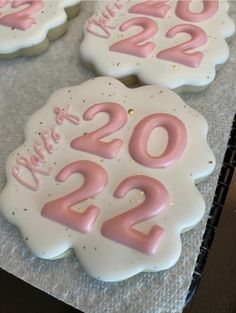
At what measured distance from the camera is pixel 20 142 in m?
0.79

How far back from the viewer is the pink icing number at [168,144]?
71 cm

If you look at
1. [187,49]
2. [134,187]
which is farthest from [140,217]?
[187,49]

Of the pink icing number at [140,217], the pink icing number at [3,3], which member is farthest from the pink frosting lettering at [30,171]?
the pink icing number at [3,3]

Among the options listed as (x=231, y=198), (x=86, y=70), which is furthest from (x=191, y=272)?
(x=86, y=70)

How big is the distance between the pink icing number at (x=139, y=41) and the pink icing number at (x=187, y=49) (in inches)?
0.9

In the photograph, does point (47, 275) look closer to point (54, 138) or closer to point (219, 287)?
point (54, 138)

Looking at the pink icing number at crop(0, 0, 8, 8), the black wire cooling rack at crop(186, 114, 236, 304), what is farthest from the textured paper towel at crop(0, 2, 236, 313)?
the pink icing number at crop(0, 0, 8, 8)

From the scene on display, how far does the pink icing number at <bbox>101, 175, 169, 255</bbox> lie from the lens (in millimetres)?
637

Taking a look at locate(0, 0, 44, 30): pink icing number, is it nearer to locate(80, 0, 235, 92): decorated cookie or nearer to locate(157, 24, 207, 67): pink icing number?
locate(80, 0, 235, 92): decorated cookie

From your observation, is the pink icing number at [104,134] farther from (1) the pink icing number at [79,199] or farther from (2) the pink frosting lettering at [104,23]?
(2) the pink frosting lettering at [104,23]

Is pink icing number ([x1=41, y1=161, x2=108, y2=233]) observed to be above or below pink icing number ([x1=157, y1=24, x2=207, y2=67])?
below

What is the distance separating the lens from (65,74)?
88 centimetres

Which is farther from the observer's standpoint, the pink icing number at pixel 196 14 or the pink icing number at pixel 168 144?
the pink icing number at pixel 196 14

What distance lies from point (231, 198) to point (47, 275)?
15.8 inches
